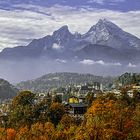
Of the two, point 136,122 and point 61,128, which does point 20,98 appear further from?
point 136,122

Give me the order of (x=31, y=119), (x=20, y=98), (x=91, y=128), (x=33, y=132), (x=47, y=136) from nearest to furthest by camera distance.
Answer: (x=91, y=128)
(x=47, y=136)
(x=33, y=132)
(x=31, y=119)
(x=20, y=98)

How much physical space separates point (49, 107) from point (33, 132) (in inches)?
907

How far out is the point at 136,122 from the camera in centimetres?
7550

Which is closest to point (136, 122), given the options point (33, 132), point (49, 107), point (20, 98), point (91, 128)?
point (91, 128)

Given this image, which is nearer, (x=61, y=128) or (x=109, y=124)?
(x=109, y=124)

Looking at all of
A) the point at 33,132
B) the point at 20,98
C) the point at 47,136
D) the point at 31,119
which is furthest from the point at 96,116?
the point at 20,98

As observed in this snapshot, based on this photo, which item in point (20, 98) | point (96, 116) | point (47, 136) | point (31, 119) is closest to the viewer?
point (96, 116)

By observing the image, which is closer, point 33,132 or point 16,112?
point 33,132

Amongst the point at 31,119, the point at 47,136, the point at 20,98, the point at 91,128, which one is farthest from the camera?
the point at 20,98

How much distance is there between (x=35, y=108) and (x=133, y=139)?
1595 inches

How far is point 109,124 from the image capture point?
69.7 meters

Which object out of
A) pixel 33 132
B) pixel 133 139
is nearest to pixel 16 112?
pixel 33 132

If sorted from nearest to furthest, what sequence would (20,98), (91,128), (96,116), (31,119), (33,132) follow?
(91,128), (96,116), (33,132), (31,119), (20,98)

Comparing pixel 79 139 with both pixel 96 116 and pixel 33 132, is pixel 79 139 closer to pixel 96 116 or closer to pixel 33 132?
pixel 96 116
